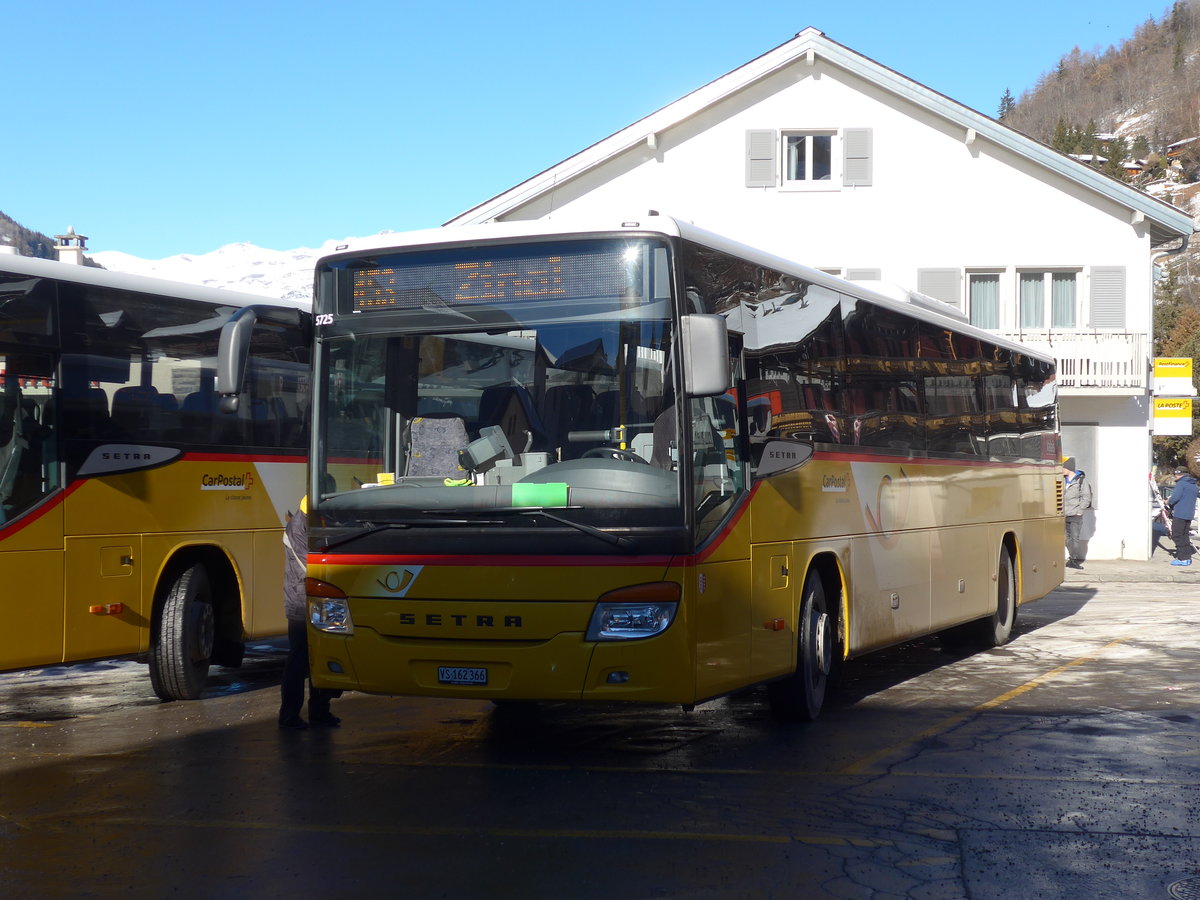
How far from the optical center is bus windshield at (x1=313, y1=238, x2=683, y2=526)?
7629 mm

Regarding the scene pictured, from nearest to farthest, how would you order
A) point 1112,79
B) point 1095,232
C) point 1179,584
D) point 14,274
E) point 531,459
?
1. point 531,459
2. point 14,274
3. point 1179,584
4. point 1095,232
5. point 1112,79

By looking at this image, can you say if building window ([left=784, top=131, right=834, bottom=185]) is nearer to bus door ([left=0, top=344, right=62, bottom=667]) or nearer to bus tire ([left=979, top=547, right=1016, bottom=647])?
bus tire ([left=979, top=547, right=1016, bottom=647])

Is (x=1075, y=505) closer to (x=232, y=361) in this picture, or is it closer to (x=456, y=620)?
(x=456, y=620)

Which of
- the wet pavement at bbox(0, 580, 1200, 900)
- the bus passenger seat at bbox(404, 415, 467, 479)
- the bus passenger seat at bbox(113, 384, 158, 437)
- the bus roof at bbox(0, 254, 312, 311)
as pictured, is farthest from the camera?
the bus passenger seat at bbox(113, 384, 158, 437)

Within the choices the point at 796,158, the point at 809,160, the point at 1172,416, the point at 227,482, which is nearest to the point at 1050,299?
the point at 1172,416

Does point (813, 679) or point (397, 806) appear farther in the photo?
point (813, 679)

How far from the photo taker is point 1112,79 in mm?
168000

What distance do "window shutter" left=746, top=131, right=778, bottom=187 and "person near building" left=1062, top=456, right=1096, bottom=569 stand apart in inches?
327

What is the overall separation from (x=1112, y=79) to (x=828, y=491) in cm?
17428

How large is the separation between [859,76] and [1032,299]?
19.0ft

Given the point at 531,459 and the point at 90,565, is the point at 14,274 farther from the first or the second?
the point at 531,459

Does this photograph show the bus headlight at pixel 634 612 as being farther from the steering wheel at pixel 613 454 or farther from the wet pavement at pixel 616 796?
the wet pavement at pixel 616 796

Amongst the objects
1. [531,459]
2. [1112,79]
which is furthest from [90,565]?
[1112,79]

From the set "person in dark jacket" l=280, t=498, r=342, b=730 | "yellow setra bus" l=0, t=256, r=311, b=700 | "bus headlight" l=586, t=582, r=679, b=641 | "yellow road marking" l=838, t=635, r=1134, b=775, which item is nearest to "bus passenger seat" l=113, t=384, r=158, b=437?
"yellow setra bus" l=0, t=256, r=311, b=700
